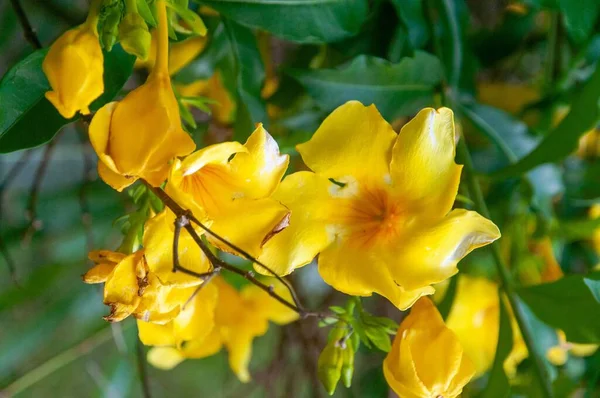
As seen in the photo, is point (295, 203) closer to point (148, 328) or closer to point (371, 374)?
point (148, 328)

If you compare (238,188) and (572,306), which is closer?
(238,188)

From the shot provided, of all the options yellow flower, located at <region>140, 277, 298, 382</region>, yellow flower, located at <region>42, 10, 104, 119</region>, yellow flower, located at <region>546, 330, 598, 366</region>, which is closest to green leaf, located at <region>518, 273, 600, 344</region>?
yellow flower, located at <region>546, 330, 598, 366</region>

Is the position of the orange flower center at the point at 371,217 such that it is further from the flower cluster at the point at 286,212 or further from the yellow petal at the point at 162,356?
the yellow petal at the point at 162,356

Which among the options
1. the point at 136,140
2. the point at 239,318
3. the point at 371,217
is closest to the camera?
the point at 136,140

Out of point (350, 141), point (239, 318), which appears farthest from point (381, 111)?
point (239, 318)

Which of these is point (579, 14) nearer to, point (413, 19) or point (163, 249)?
point (413, 19)

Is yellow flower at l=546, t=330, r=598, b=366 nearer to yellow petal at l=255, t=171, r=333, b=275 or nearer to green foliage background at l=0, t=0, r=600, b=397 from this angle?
green foliage background at l=0, t=0, r=600, b=397

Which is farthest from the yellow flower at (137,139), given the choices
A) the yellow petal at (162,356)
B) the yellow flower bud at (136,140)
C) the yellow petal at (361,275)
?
the yellow petal at (162,356)

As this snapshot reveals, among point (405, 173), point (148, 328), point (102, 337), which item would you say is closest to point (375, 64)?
point (405, 173)
